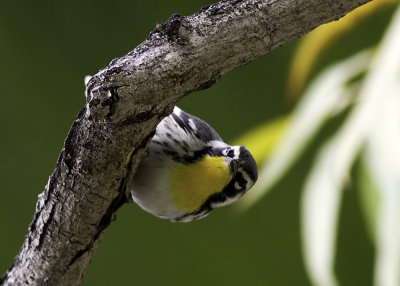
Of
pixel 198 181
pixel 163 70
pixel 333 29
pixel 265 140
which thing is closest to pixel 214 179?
pixel 198 181

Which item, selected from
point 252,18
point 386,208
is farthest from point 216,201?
point 386,208

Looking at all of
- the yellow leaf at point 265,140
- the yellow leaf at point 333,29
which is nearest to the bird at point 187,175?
the yellow leaf at point 333,29

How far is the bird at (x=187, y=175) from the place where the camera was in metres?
0.68

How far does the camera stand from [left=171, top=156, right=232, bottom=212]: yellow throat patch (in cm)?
69

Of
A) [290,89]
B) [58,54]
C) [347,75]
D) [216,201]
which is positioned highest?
[58,54]

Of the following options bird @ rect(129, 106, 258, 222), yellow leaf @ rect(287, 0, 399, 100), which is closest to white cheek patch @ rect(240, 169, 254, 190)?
bird @ rect(129, 106, 258, 222)

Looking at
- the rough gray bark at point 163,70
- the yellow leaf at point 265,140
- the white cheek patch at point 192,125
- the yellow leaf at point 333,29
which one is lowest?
the yellow leaf at point 265,140

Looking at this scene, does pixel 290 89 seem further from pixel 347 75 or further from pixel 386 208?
pixel 386 208

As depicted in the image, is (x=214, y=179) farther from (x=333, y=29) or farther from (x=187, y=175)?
(x=333, y=29)

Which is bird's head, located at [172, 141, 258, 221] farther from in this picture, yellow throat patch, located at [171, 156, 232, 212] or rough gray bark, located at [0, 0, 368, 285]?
rough gray bark, located at [0, 0, 368, 285]

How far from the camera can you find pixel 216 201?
28.1 inches

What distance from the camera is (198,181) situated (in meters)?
0.70

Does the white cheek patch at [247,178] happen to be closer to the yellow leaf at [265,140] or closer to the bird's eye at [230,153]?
the bird's eye at [230,153]

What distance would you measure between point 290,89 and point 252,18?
1.41 meters
